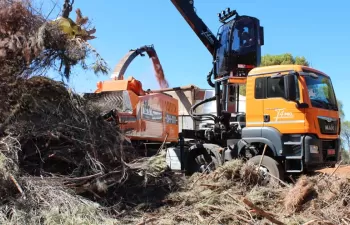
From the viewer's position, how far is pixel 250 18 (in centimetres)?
1031

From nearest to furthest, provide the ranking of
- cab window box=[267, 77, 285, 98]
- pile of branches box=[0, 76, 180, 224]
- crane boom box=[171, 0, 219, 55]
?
pile of branches box=[0, 76, 180, 224], cab window box=[267, 77, 285, 98], crane boom box=[171, 0, 219, 55]

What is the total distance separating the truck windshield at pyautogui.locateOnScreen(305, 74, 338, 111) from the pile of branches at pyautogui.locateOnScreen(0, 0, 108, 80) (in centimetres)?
397

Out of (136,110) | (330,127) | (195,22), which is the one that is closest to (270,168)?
(330,127)

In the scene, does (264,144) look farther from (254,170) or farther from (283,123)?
(254,170)

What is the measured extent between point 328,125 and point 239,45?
3107 mm

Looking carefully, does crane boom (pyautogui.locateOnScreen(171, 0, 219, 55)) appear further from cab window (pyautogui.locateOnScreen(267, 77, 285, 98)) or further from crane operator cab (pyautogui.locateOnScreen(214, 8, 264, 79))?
cab window (pyautogui.locateOnScreen(267, 77, 285, 98))

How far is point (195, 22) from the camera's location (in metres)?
11.9

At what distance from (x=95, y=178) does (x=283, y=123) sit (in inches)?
153

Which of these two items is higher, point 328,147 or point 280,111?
point 280,111

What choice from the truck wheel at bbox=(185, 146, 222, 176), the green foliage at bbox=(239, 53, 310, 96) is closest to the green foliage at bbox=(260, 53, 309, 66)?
the green foliage at bbox=(239, 53, 310, 96)

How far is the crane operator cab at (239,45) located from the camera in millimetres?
10062

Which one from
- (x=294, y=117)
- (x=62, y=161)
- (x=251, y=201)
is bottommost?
(x=251, y=201)

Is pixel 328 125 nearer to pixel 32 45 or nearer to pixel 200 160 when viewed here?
pixel 200 160

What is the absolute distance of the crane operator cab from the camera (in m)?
10.1
